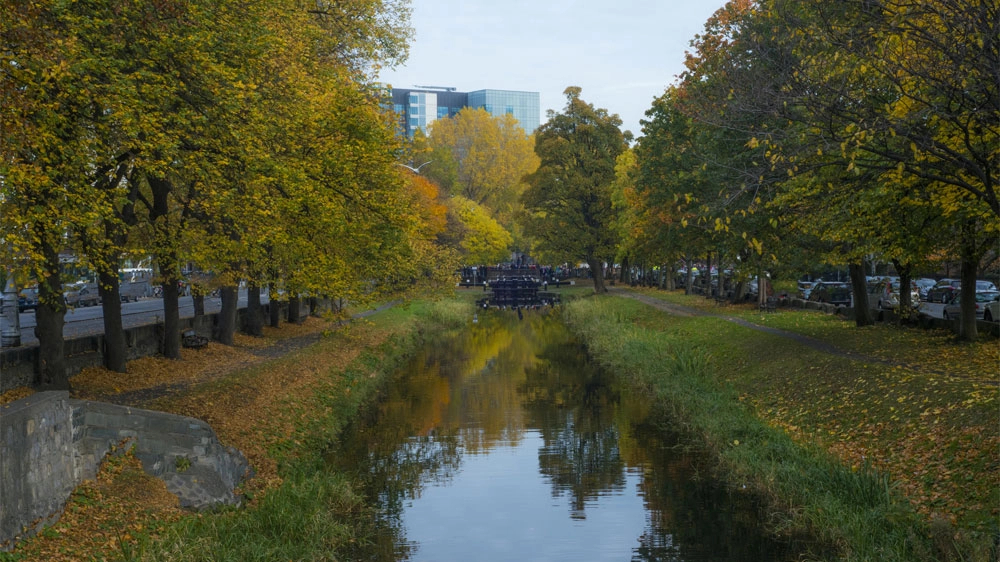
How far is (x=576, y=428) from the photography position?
22891mm

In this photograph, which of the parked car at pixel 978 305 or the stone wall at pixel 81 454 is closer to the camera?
the stone wall at pixel 81 454

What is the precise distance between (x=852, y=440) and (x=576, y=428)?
796cm

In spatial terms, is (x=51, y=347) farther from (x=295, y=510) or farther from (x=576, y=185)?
(x=576, y=185)

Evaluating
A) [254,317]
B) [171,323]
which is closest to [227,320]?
[254,317]

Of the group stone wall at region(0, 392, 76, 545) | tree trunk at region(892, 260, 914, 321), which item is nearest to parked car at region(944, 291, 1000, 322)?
tree trunk at region(892, 260, 914, 321)

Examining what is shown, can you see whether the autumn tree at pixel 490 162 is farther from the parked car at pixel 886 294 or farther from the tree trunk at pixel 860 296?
the tree trunk at pixel 860 296

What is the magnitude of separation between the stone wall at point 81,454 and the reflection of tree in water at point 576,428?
6.12m

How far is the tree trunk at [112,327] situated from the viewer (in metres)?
20.5

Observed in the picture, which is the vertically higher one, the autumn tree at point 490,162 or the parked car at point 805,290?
the autumn tree at point 490,162

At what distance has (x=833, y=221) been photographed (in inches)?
757

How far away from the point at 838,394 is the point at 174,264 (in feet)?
47.0

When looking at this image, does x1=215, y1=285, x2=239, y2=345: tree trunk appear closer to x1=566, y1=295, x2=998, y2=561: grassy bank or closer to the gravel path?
x1=566, y1=295, x2=998, y2=561: grassy bank

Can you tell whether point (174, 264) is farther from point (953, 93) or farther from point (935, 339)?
point (935, 339)

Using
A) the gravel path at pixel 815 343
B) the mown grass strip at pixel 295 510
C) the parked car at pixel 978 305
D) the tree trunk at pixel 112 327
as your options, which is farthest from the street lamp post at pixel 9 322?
the parked car at pixel 978 305
